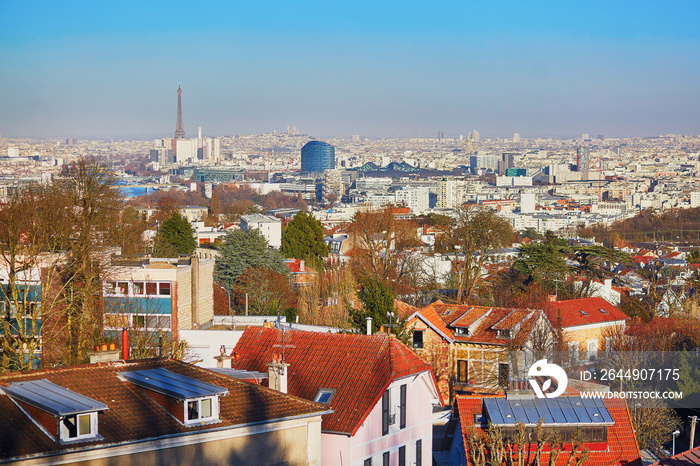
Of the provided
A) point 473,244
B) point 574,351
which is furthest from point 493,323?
point 473,244

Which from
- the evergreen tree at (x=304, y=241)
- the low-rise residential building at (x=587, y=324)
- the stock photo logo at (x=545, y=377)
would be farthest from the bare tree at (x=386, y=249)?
the stock photo logo at (x=545, y=377)

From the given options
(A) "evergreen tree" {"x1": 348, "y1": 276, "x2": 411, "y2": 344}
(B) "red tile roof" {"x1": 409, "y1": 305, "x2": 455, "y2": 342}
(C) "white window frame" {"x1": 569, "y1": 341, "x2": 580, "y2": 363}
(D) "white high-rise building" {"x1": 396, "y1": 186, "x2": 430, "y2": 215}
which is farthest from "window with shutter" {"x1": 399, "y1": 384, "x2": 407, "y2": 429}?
(D) "white high-rise building" {"x1": 396, "y1": 186, "x2": 430, "y2": 215}

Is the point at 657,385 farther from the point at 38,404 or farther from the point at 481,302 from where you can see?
the point at 38,404

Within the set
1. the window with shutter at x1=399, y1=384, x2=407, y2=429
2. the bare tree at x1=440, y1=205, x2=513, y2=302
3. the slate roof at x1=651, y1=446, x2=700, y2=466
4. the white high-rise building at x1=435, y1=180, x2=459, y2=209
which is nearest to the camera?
the slate roof at x1=651, y1=446, x2=700, y2=466

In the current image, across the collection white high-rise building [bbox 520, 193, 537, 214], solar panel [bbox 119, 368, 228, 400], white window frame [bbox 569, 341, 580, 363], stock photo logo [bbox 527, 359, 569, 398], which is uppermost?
solar panel [bbox 119, 368, 228, 400]

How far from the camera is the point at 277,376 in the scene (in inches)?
298

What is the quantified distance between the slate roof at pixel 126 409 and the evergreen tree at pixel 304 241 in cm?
2269

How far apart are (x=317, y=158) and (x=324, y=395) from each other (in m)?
189

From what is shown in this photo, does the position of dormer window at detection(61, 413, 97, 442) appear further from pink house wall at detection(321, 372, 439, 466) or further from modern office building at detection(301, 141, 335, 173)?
modern office building at detection(301, 141, 335, 173)

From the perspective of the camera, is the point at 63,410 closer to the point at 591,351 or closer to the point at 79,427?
the point at 79,427

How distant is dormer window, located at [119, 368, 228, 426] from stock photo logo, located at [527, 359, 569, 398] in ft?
16.2

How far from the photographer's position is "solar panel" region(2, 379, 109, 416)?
5.17m

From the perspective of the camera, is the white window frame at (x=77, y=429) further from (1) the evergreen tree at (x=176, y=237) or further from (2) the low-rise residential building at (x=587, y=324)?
(1) the evergreen tree at (x=176, y=237)

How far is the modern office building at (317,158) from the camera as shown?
196 metres
